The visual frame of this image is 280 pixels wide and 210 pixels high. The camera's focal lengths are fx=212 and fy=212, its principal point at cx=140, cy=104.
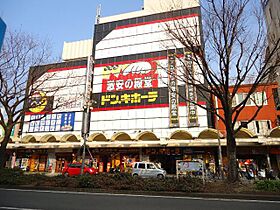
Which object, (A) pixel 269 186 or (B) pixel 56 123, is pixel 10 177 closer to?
(A) pixel 269 186

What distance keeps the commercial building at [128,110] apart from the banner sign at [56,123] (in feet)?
0.45

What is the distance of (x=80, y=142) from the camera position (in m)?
26.0

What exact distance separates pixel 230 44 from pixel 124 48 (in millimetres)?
21934

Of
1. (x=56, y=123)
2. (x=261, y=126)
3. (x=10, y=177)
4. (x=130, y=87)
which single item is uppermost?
(x=130, y=87)

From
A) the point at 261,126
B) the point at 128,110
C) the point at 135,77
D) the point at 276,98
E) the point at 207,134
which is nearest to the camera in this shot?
the point at 207,134

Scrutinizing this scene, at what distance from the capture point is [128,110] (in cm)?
2758

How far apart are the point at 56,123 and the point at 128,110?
418 inches

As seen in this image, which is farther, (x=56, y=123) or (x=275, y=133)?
(x=56, y=123)

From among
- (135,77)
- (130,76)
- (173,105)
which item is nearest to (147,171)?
(173,105)

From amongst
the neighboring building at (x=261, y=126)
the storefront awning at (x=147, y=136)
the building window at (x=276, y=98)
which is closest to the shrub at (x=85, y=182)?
the storefront awning at (x=147, y=136)

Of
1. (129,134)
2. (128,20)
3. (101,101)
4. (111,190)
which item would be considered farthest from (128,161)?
(128,20)

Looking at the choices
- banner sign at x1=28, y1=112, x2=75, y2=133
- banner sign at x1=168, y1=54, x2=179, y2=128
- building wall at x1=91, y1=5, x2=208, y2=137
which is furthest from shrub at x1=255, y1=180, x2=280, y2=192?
banner sign at x1=28, y1=112, x2=75, y2=133

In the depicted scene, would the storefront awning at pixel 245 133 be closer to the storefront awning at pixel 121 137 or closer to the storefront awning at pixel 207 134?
the storefront awning at pixel 207 134

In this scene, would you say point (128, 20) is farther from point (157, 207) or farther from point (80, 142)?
point (157, 207)
